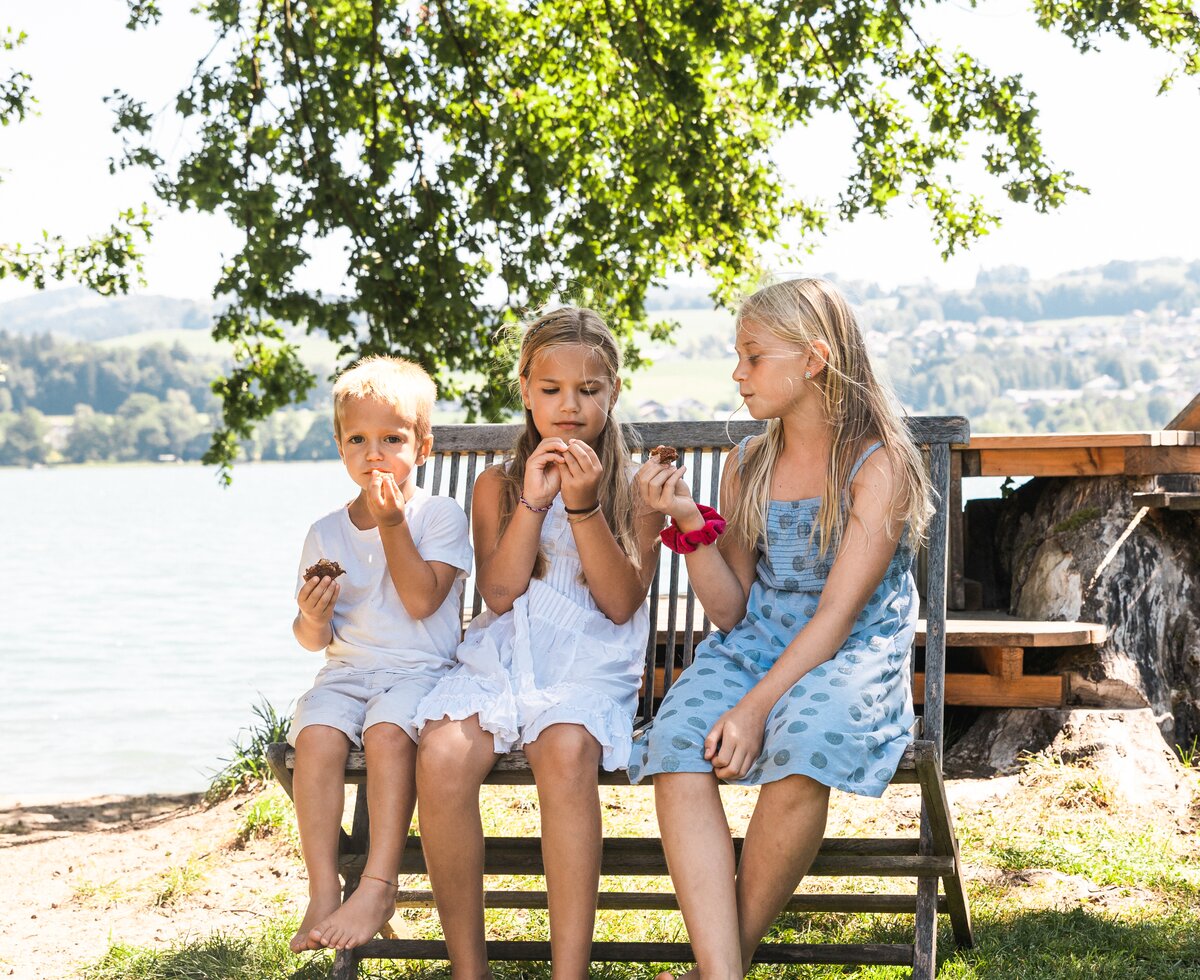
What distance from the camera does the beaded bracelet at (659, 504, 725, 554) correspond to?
2732 millimetres

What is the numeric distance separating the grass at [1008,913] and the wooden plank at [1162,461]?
4.03ft

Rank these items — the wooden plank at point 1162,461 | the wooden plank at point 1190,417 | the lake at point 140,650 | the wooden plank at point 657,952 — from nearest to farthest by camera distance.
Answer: the wooden plank at point 657,952 < the wooden plank at point 1162,461 < the wooden plank at point 1190,417 < the lake at point 140,650

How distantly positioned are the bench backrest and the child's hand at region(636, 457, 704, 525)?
363 mm

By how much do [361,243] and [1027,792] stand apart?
392 cm

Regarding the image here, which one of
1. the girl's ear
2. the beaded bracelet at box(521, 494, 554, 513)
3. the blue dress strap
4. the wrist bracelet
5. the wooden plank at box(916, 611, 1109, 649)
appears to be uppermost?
the girl's ear

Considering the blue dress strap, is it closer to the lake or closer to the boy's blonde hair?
the boy's blonde hair

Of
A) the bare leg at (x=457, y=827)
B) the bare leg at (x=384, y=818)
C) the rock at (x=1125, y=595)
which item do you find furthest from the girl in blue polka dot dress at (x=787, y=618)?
the rock at (x=1125, y=595)

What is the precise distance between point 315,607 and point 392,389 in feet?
1.84

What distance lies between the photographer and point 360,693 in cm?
284

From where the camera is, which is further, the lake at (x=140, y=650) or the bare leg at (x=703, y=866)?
the lake at (x=140, y=650)

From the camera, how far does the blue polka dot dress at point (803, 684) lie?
7.75 ft

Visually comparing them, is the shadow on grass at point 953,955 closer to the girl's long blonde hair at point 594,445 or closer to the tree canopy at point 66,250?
the girl's long blonde hair at point 594,445

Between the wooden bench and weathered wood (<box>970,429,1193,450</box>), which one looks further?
weathered wood (<box>970,429,1193,450</box>)

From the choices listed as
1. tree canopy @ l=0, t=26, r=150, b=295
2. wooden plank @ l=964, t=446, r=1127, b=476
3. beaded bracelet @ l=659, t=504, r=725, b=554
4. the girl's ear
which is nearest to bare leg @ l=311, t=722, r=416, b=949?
beaded bracelet @ l=659, t=504, r=725, b=554
